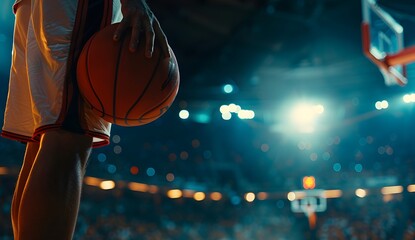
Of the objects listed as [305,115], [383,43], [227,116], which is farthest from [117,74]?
[227,116]

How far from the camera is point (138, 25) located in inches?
43.8

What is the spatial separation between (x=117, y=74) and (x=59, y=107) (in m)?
0.14

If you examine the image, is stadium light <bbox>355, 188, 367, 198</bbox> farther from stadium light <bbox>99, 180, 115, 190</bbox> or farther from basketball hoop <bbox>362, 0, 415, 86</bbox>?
basketball hoop <bbox>362, 0, 415, 86</bbox>

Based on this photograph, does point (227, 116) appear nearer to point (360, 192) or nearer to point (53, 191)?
point (360, 192)

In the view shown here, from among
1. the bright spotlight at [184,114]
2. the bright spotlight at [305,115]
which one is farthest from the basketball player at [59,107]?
the bright spotlight at [184,114]

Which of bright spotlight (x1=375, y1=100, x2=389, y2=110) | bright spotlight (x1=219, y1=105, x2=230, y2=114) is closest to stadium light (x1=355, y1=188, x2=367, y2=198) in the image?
bright spotlight (x1=375, y1=100, x2=389, y2=110)

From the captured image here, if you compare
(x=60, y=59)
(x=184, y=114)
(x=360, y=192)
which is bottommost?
(x=60, y=59)

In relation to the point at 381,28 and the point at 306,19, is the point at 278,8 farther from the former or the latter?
the point at 381,28

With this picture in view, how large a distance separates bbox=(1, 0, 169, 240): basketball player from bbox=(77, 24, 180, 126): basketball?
0.08 ft

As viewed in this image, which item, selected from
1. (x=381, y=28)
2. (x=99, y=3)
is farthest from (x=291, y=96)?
(x=99, y=3)

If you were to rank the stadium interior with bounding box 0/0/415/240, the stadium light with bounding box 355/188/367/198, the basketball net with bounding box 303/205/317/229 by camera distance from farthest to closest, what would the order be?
the stadium light with bounding box 355/188/367/198, the basketball net with bounding box 303/205/317/229, the stadium interior with bounding box 0/0/415/240

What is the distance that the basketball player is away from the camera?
1.01m

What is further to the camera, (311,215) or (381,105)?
(381,105)

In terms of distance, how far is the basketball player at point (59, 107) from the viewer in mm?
1012
